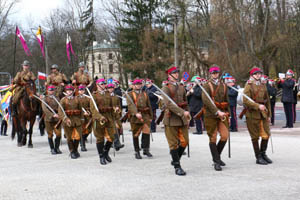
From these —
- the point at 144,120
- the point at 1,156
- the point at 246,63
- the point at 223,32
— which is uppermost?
the point at 223,32

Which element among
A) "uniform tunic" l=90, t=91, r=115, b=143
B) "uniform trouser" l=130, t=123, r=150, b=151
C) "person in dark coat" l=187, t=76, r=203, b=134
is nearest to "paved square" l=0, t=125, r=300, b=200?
"uniform trouser" l=130, t=123, r=150, b=151

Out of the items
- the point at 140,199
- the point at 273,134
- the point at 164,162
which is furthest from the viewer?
the point at 273,134

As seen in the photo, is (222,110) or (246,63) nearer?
(222,110)

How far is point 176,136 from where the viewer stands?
8.35 m

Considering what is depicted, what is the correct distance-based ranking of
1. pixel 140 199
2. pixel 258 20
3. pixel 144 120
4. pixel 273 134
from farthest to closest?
pixel 258 20 → pixel 273 134 → pixel 144 120 → pixel 140 199

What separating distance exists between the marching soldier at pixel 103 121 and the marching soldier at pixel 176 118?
5.92 feet

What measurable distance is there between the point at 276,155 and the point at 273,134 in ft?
15.2

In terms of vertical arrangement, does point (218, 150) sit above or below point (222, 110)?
below

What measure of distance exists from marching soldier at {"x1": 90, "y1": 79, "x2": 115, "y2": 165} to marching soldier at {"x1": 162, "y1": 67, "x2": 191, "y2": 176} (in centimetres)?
180

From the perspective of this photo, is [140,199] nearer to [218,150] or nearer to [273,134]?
[218,150]

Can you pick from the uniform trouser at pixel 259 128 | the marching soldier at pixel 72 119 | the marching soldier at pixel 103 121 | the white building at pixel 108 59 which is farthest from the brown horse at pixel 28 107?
the white building at pixel 108 59

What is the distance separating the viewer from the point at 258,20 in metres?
34.5

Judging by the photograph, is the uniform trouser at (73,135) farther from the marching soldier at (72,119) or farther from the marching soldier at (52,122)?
the marching soldier at (52,122)

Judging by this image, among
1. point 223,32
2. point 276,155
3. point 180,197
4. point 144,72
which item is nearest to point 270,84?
point 276,155
